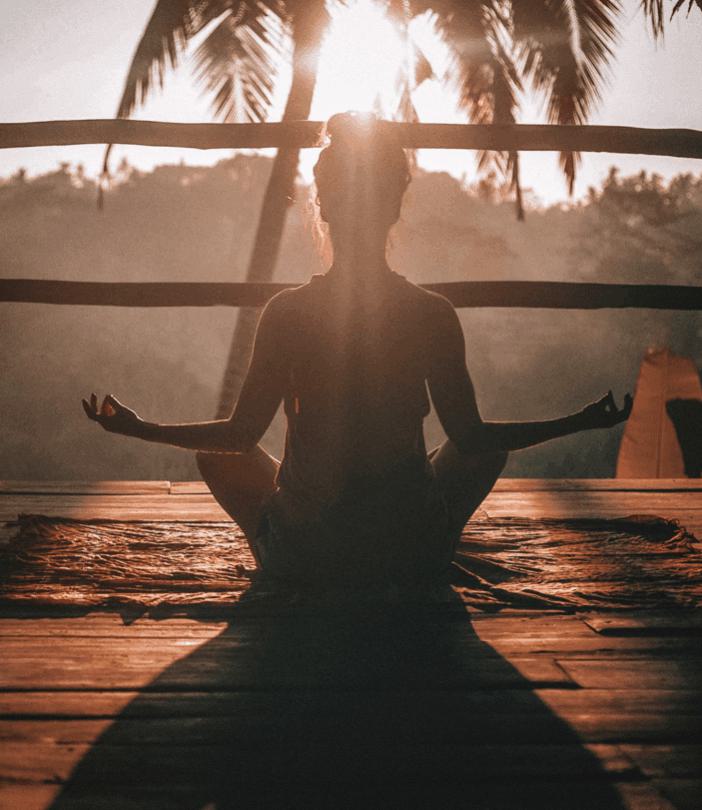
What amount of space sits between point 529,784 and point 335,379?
3.67 feet

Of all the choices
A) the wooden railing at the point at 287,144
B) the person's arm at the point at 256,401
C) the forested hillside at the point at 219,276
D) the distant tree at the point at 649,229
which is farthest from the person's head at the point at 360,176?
the distant tree at the point at 649,229

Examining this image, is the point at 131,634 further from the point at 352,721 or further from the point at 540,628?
the point at 540,628

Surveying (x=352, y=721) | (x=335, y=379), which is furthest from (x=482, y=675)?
(x=335, y=379)

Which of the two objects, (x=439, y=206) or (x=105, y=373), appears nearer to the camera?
(x=105, y=373)

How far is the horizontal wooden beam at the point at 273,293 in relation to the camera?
3.86m

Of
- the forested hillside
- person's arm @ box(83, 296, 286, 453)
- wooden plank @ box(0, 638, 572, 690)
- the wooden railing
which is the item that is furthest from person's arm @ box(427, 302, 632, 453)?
the forested hillside

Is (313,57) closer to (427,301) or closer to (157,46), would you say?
(157,46)

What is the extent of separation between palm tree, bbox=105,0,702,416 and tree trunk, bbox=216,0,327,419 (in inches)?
0.4

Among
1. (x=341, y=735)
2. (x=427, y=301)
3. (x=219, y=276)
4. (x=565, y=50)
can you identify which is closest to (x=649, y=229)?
(x=219, y=276)

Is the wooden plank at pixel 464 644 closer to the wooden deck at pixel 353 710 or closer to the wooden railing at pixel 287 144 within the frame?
the wooden deck at pixel 353 710

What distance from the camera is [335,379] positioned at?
2189 mm

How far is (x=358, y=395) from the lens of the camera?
7.23 feet

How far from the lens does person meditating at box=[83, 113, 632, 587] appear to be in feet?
7.07

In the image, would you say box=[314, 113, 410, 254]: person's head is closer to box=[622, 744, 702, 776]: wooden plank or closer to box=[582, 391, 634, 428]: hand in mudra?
box=[582, 391, 634, 428]: hand in mudra
